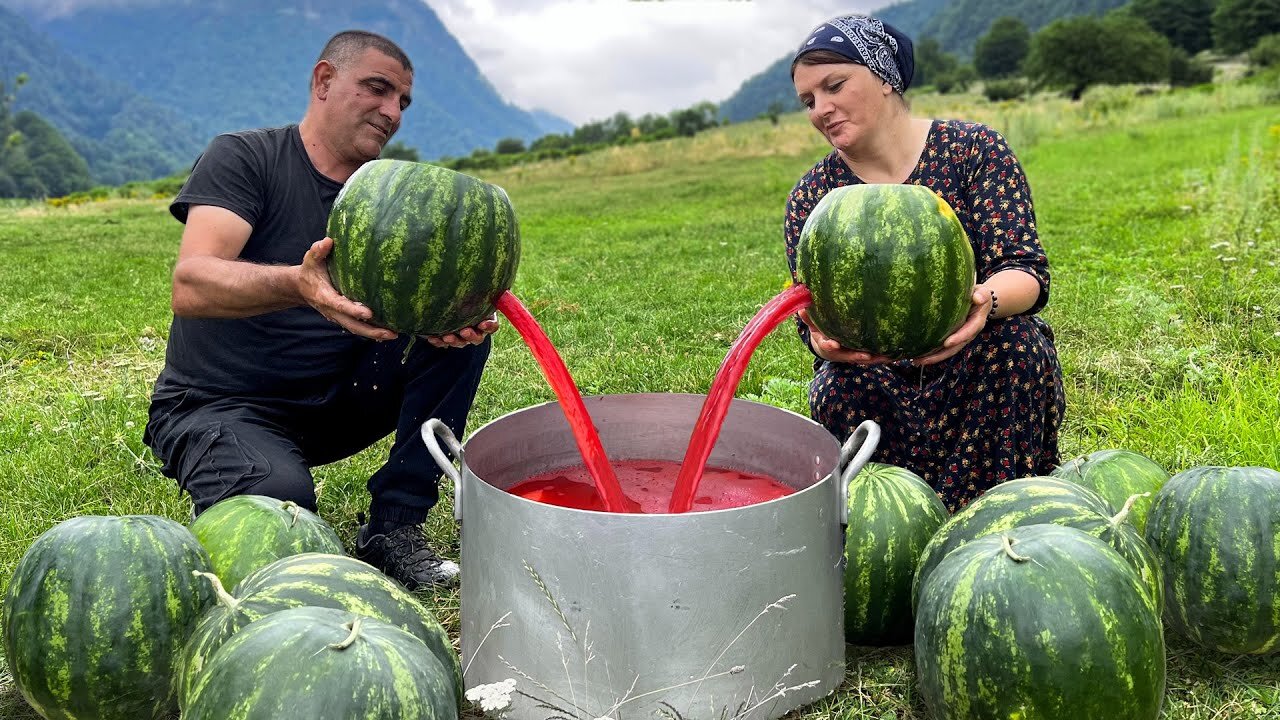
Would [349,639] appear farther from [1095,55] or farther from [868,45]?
[1095,55]

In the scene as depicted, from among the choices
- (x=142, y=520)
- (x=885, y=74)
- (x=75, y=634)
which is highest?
(x=885, y=74)

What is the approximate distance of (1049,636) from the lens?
1998 mm

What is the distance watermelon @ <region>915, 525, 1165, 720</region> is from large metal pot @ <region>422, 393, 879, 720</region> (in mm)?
352

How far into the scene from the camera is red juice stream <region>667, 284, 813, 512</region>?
262 cm

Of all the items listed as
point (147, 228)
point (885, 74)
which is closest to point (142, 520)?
point (885, 74)

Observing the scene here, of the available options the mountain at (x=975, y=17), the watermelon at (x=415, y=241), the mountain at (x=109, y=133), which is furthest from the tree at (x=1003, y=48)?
the mountain at (x=109, y=133)

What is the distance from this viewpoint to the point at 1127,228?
9.90m

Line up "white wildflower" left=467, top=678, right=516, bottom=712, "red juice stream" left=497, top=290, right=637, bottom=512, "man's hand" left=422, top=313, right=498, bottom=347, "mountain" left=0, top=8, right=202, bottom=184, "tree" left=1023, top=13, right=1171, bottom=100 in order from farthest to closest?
1. "mountain" left=0, top=8, right=202, bottom=184
2. "tree" left=1023, top=13, right=1171, bottom=100
3. "man's hand" left=422, top=313, right=498, bottom=347
4. "red juice stream" left=497, top=290, right=637, bottom=512
5. "white wildflower" left=467, top=678, right=516, bottom=712

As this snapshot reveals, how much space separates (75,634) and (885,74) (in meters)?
2.90

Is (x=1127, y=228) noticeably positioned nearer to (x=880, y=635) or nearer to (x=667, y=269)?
(x=667, y=269)

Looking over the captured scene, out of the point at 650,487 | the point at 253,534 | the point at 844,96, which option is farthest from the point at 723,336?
the point at 253,534

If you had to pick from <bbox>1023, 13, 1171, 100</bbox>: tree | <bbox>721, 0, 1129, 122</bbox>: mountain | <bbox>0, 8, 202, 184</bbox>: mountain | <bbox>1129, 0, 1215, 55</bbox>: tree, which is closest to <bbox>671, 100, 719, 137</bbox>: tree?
<bbox>1023, 13, 1171, 100</bbox>: tree

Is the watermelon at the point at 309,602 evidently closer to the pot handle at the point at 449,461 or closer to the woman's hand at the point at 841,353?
the pot handle at the point at 449,461

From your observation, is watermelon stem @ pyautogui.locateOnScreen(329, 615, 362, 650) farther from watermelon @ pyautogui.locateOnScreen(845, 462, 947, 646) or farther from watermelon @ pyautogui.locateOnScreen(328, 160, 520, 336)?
watermelon @ pyautogui.locateOnScreen(845, 462, 947, 646)
